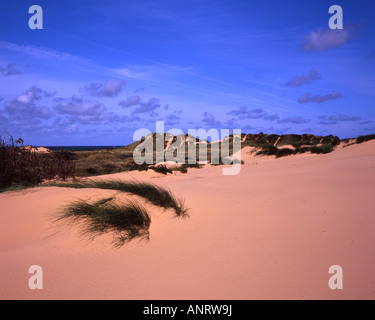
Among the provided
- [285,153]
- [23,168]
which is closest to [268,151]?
[285,153]

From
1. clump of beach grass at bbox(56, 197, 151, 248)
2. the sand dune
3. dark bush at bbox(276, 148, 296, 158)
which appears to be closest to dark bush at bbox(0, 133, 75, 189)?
the sand dune

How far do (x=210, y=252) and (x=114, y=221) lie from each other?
1363 millimetres

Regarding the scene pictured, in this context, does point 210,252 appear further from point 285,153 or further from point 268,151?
point 268,151

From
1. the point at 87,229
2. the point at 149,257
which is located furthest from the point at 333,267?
the point at 87,229

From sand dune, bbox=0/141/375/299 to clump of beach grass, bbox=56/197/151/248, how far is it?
13 centimetres

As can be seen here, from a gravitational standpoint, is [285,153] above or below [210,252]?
above

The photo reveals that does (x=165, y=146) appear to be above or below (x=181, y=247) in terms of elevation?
above

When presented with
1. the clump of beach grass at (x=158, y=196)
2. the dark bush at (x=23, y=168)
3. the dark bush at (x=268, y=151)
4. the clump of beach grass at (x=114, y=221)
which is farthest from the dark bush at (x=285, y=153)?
the clump of beach grass at (x=114, y=221)

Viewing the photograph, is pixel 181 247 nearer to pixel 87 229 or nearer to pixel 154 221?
pixel 154 221

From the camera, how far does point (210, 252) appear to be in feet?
9.98

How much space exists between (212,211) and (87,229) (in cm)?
192

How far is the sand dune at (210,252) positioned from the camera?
238 centimetres
